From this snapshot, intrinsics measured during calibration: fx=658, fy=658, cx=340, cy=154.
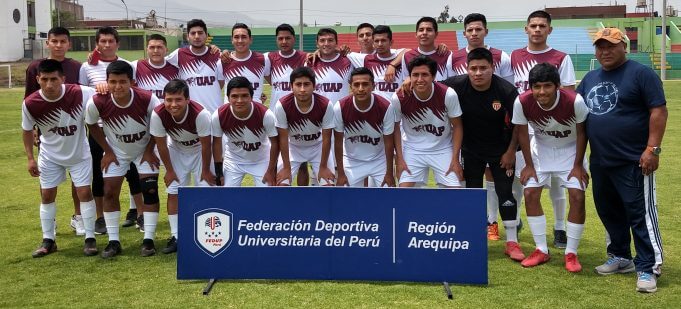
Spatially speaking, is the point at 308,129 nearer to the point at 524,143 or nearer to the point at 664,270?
the point at 524,143

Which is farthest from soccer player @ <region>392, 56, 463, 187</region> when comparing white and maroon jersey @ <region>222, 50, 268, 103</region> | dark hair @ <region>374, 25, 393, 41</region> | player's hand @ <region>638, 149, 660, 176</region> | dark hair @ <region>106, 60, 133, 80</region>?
dark hair @ <region>106, 60, 133, 80</region>

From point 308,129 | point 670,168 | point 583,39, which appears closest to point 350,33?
point 583,39

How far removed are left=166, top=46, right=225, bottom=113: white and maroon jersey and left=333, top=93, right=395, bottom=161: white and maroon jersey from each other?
6.64 ft

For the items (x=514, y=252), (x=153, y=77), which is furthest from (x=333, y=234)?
(x=153, y=77)

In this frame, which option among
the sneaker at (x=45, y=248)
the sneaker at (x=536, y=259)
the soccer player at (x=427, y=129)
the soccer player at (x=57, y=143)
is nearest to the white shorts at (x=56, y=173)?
the soccer player at (x=57, y=143)

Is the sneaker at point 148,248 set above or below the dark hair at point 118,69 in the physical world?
below

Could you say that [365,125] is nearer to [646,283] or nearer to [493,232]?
[493,232]

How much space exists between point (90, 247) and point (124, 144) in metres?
1.03

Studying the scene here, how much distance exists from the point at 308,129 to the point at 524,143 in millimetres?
2046

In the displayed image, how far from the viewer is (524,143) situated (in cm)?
574

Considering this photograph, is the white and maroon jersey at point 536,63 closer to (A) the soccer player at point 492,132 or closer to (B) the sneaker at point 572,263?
(A) the soccer player at point 492,132

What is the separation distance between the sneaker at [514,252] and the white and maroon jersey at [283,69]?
3103 millimetres

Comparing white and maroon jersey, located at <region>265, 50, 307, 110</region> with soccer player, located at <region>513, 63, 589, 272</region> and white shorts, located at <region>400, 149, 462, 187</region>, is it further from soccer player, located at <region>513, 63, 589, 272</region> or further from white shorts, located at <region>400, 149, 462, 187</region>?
soccer player, located at <region>513, 63, 589, 272</region>

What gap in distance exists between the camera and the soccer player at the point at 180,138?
593cm
